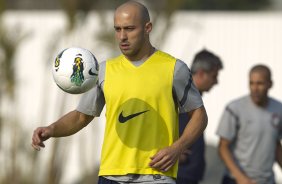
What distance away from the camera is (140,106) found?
21.5ft

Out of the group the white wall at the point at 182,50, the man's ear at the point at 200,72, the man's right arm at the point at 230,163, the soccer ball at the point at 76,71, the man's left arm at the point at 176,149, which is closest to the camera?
the man's left arm at the point at 176,149

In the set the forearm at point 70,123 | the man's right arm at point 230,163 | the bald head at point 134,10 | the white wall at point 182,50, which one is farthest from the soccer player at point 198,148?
the white wall at point 182,50

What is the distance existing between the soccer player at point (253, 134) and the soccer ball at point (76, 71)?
3.19 m

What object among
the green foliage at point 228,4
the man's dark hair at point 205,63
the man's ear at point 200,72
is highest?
the green foliage at point 228,4

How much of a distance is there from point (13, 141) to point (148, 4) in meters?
3.04

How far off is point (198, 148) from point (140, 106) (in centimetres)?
242

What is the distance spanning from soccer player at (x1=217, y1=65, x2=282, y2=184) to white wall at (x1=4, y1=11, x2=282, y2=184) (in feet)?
15.5

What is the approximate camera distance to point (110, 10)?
15.8m

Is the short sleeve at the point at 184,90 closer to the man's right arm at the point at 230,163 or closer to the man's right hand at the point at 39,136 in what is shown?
the man's right hand at the point at 39,136

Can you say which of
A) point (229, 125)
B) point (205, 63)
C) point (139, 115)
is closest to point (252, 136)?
point (229, 125)

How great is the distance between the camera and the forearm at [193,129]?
6.50 meters

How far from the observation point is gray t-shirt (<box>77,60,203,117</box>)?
6.62 metres

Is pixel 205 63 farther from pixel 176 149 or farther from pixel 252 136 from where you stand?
pixel 176 149

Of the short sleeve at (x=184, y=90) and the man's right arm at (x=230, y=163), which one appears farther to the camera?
the man's right arm at (x=230, y=163)
